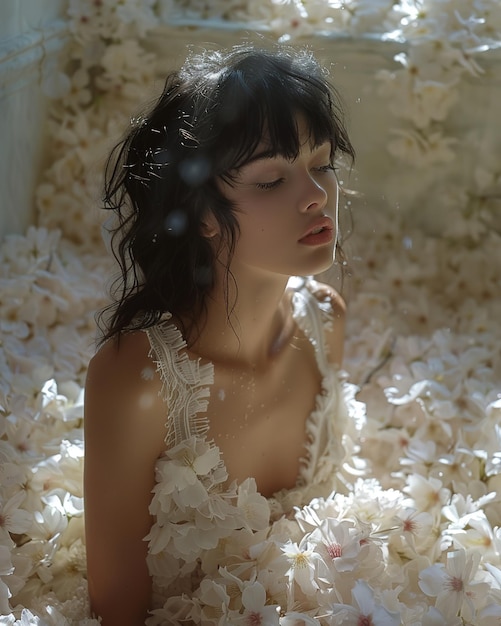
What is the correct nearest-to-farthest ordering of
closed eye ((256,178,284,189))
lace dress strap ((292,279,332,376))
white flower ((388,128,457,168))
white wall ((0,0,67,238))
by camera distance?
closed eye ((256,178,284,189)), lace dress strap ((292,279,332,376)), white wall ((0,0,67,238)), white flower ((388,128,457,168))

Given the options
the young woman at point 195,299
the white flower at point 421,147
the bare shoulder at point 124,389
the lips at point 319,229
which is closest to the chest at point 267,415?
the young woman at point 195,299

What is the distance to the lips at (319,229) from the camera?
1030 mm

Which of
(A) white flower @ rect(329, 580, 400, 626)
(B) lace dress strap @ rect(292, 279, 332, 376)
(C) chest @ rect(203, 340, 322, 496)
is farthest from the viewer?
(B) lace dress strap @ rect(292, 279, 332, 376)

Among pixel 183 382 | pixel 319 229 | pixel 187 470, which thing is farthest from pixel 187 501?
pixel 319 229

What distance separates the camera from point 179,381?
3.50 feet

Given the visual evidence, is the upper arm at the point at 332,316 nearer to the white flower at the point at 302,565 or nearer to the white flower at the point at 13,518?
the white flower at the point at 302,565

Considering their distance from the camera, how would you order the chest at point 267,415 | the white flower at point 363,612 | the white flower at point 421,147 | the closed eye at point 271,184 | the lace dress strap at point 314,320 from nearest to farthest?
1. the white flower at point 363,612
2. the closed eye at point 271,184
3. the chest at point 267,415
4. the lace dress strap at point 314,320
5. the white flower at point 421,147

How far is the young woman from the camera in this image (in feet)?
3.31

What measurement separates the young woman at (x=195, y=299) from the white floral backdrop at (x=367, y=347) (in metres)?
0.08

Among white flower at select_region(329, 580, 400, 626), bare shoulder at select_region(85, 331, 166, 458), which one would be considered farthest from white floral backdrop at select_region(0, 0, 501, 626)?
bare shoulder at select_region(85, 331, 166, 458)

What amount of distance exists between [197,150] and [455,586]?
0.63 m

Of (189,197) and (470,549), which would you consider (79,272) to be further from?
(470,549)

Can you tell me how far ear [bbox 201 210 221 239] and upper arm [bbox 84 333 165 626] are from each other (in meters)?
0.15

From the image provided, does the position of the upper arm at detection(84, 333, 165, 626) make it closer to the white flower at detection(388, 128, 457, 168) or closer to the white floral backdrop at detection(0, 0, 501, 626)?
the white floral backdrop at detection(0, 0, 501, 626)
